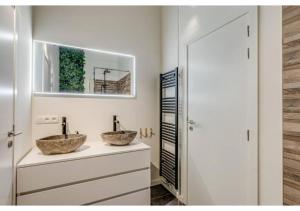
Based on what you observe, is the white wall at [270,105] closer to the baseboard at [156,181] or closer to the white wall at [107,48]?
the white wall at [107,48]

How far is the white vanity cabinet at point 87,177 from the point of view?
1445mm

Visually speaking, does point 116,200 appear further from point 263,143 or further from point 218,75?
A: point 218,75

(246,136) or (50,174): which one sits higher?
(246,136)

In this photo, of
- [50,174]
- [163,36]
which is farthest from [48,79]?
[163,36]

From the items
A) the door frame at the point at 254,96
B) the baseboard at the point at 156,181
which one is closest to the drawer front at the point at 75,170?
the baseboard at the point at 156,181

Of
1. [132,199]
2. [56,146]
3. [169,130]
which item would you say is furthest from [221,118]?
[56,146]

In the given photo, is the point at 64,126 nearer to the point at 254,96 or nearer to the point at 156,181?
the point at 156,181

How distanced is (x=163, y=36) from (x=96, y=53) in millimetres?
1082

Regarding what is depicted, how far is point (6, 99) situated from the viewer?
3.72 ft

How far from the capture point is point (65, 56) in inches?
84.4

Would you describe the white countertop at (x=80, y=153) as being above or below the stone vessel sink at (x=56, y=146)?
below

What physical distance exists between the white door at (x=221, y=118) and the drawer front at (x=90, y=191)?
0.67 m

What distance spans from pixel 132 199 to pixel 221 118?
4.15 ft

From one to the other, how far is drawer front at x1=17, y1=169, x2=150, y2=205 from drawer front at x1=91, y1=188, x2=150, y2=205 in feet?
0.15
